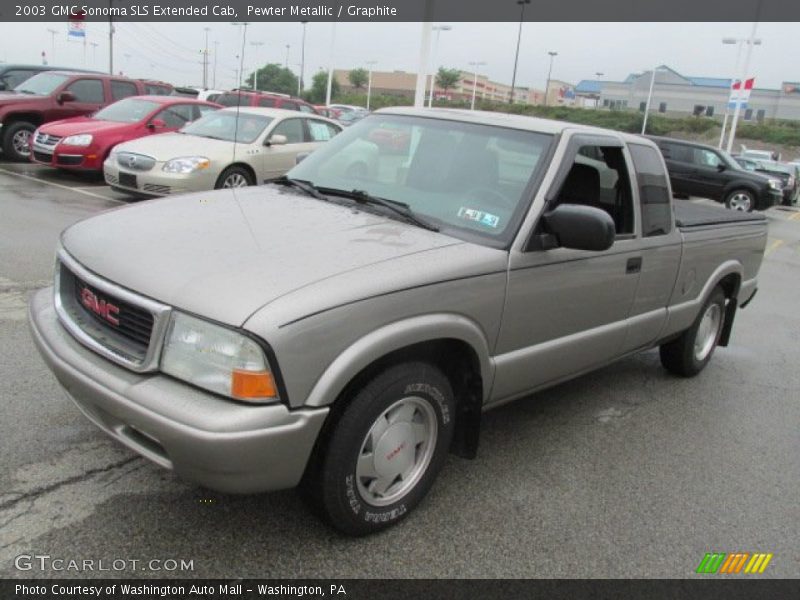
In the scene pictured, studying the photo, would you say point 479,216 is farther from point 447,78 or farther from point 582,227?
point 447,78

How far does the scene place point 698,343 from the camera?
17.5 ft

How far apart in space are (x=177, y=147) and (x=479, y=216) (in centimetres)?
749

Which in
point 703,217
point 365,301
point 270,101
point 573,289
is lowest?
point 573,289

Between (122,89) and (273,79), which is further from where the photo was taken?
(273,79)

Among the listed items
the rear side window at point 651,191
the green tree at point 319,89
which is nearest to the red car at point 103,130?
the rear side window at point 651,191

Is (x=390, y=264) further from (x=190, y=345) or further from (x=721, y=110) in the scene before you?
(x=721, y=110)

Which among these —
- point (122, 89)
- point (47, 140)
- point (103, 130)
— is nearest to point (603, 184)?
point (103, 130)

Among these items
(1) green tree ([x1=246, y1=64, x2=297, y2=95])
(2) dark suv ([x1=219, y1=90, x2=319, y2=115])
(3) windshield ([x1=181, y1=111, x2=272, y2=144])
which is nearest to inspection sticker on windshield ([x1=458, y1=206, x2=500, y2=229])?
(3) windshield ([x1=181, y1=111, x2=272, y2=144])

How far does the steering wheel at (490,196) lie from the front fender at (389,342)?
686mm

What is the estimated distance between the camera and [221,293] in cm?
236

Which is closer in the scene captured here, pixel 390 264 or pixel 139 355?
pixel 139 355

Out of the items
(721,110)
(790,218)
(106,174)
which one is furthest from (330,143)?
(721,110)

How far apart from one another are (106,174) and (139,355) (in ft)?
27.2

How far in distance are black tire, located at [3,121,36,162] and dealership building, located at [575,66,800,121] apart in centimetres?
9210
